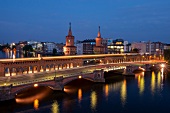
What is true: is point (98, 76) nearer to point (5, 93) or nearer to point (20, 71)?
point (20, 71)

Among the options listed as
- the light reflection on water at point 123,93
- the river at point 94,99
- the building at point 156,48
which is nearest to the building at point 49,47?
the building at point 156,48

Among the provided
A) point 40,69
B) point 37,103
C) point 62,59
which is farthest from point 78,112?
point 62,59

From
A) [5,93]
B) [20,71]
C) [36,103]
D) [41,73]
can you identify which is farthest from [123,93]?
[5,93]

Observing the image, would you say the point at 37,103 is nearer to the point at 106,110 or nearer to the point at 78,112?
the point at 78,112

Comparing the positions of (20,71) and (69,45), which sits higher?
(69,45)

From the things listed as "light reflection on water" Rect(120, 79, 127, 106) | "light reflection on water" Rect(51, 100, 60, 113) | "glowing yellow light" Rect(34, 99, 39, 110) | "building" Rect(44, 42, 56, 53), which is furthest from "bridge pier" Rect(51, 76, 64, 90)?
"building" Rect(44, 42, 56, 53)

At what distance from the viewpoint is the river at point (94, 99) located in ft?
119

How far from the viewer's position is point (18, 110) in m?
34.8

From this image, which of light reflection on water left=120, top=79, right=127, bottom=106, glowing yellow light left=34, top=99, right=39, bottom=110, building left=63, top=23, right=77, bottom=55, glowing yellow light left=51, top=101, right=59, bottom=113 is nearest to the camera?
glowing yellow light left=51, top=101, right=59, bottom=113

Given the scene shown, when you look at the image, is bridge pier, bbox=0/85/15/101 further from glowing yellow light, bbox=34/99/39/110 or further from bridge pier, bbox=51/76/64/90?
bridge pier, bbox=51/76/64/90

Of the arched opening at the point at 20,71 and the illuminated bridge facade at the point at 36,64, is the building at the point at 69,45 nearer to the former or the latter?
the illuminated bridge facade at the point at 36,64

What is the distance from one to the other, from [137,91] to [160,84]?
32.0 ft

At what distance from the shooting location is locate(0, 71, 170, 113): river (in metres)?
36.2

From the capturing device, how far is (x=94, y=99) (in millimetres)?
42375
